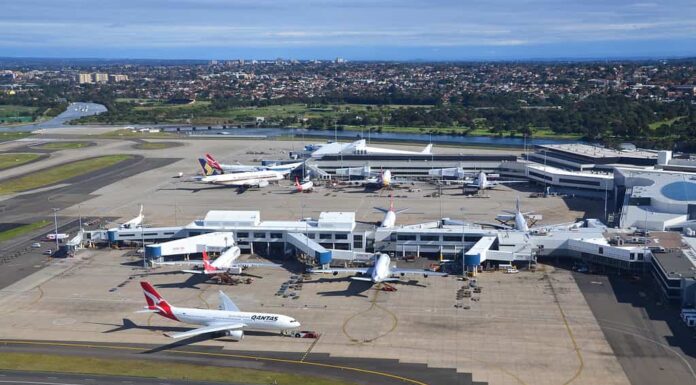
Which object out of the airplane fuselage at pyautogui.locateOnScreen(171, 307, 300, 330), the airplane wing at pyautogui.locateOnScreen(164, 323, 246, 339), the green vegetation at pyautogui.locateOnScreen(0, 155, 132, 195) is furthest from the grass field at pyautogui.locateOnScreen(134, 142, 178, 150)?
the airplane wing at pyautogui.locateOnScreen(164, 323, 246, 339)

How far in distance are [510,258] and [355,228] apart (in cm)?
1706

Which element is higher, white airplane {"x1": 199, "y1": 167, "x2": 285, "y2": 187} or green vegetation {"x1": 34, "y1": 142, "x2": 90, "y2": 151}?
white airplane {"x1": 199, "y1": 167, "x2": 285, "y2": 187}

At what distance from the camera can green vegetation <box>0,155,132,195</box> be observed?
116938 mm

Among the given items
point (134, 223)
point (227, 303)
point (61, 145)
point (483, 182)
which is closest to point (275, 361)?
point (227, 303)

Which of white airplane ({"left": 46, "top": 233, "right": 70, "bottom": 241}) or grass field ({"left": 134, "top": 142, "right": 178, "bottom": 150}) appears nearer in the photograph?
white airplane ({"left": 46, "top": 233, "right": 70, "bottom": 241})

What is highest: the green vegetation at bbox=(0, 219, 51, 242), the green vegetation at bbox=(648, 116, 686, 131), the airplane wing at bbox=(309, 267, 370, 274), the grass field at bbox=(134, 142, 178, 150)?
the green vegetation at bbox=(648, 116, 686, 131)

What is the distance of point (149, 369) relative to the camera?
152 ft

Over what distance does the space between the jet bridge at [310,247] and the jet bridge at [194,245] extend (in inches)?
265

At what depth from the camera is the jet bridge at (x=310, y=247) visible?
220 ft

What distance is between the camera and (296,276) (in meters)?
67.3

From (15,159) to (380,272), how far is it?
11205 cm

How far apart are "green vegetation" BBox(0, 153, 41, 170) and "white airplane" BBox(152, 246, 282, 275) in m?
83.8

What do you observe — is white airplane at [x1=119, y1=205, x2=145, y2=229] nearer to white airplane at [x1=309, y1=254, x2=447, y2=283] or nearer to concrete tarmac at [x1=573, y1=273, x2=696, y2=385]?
white airplane at [x1=309, y1=254, x2=447, y2=283]

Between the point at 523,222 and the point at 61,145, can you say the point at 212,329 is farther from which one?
the point at 61,145
